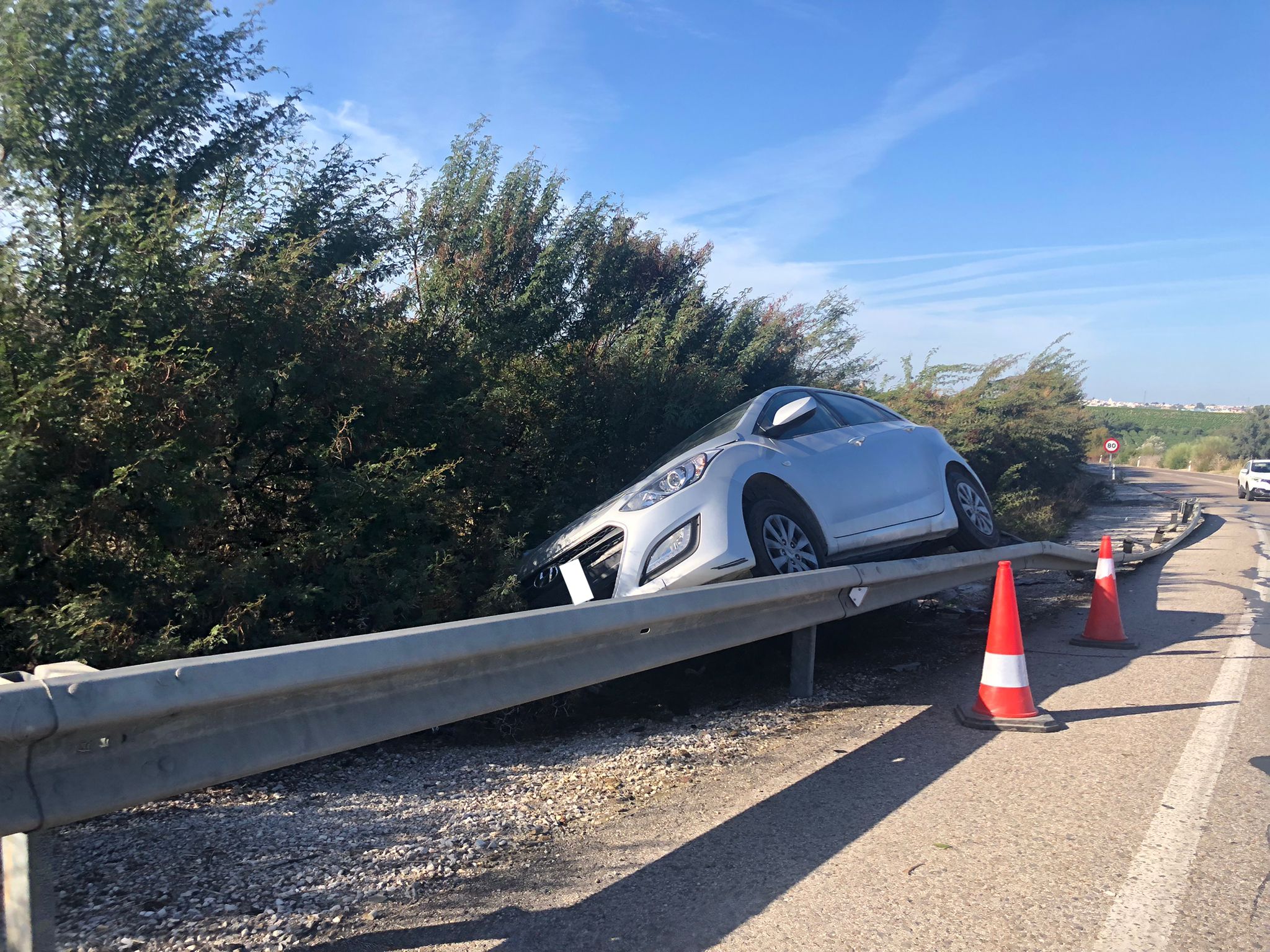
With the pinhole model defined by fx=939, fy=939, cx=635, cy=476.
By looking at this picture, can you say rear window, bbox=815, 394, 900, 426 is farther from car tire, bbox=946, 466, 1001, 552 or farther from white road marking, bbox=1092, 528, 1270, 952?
white road marking, bbox=1092, 528, 1270, 952

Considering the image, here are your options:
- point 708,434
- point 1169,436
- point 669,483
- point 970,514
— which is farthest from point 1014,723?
point 1169,436

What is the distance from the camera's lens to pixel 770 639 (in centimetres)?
745

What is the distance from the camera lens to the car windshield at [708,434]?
22.7 ft

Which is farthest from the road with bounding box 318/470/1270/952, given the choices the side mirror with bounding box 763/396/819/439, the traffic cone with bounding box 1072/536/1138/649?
the side mirror with bounding box 763/396/819/439

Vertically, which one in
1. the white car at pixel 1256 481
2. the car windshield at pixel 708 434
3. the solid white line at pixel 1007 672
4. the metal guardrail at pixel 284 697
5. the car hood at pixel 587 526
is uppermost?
the car windshield at pixel 708 434

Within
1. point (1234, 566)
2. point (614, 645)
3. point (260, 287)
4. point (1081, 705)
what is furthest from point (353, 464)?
point (1234, 566)

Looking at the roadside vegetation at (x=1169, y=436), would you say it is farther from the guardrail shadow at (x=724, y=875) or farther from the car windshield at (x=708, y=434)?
the guardrail shadow at (x=724, y=875)

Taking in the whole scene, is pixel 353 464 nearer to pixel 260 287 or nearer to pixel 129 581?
pixel 260 287

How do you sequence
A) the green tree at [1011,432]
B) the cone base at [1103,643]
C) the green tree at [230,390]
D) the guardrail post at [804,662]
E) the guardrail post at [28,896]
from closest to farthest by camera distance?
1. the guardrail post at [28,896]
2. the green tree at [230,390]
3. the guardrail post at [804,662]
4. the cone base at [1103,643]
5. the green tree at [1011,432]

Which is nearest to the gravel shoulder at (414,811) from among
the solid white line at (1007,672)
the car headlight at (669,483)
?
the solid white line at (1007,672)

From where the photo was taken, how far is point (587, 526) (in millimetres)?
6066

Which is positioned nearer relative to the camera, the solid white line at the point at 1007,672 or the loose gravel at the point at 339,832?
the loose gravel at the point at 339,832

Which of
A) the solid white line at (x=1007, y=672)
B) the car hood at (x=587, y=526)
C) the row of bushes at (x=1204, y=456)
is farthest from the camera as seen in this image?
the row of bushes at (x=1204, y=456)

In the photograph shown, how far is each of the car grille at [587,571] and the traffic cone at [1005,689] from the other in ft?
7.27
